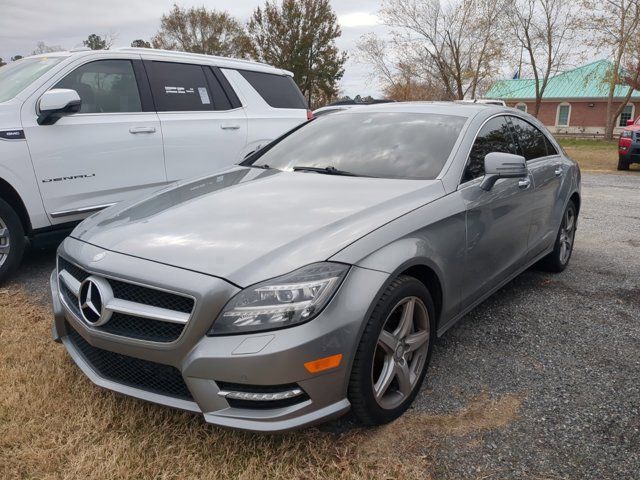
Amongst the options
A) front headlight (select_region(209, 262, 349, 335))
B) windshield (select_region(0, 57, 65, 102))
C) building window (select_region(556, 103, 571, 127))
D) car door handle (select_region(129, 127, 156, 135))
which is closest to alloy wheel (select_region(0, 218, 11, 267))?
windshield (select_region(0, 57, 65, 102))

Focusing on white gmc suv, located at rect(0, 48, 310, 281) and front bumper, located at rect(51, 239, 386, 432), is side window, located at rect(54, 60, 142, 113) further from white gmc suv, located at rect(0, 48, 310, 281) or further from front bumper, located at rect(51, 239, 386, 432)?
front bumper, located at rect(51, 239, 386, 432)

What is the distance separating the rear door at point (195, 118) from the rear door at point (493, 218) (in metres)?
2.94

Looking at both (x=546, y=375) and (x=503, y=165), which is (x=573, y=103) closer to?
(x=503, y=165)

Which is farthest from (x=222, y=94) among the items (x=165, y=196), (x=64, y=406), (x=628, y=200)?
(x=628, y=200)

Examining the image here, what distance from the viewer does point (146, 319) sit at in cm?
213

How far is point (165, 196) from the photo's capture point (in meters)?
3.12

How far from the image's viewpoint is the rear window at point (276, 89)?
6.05 meters

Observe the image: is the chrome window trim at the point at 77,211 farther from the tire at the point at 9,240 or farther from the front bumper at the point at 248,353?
the front bumper at the point at 248,353

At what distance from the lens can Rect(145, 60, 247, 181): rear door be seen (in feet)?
16.7

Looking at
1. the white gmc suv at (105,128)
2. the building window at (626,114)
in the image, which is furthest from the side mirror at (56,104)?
the building window at (626,114)

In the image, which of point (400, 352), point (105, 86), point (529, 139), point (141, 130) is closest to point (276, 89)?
point (141, 130)

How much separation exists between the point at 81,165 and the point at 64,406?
2526 mm

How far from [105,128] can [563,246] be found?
431 cm

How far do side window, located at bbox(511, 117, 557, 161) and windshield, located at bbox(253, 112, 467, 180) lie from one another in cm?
88
